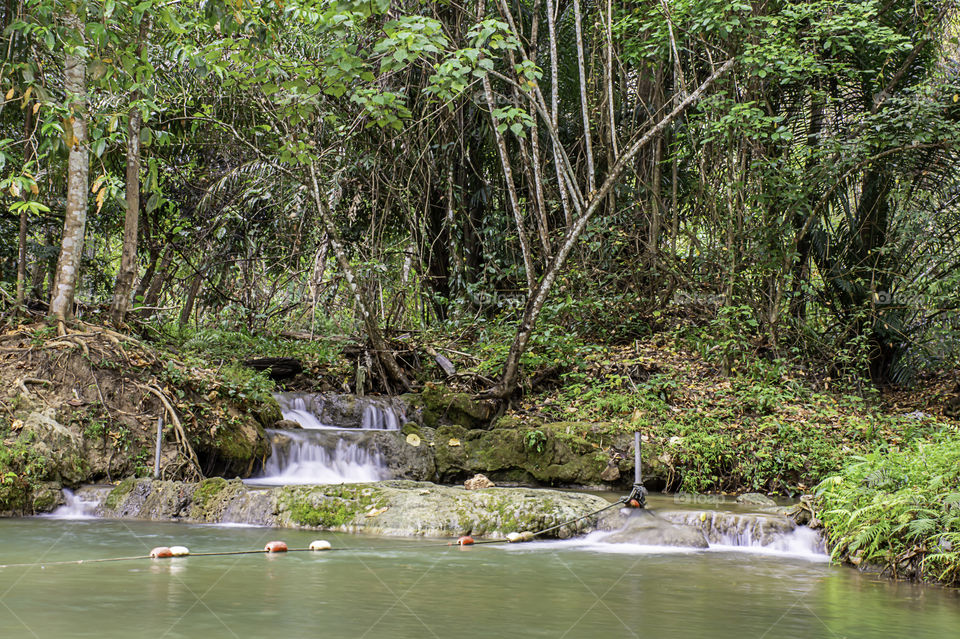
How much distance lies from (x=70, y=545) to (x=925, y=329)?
36.1 ft

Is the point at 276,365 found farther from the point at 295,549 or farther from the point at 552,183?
the point at 295,549

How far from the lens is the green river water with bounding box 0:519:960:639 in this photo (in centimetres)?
351

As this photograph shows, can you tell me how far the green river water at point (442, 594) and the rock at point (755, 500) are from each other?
6.19ft

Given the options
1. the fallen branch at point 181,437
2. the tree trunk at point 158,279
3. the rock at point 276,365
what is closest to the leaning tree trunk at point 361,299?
the rock at point 276,365

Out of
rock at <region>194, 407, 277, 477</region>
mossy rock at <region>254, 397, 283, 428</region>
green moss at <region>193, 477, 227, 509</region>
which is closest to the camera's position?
green moss at <region>193, 477, 227, 509</region>

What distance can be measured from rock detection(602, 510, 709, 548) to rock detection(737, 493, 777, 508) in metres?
1.67

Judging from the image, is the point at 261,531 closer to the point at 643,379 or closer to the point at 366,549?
the point at 366,549

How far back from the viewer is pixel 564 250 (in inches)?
385

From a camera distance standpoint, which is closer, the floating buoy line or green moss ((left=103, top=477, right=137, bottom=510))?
the floating buoy line

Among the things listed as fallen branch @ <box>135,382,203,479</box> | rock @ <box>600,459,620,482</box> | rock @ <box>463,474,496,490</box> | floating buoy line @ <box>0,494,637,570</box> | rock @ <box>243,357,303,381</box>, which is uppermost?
rock @ <box>243,357,303,381</box>

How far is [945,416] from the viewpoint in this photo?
1077 centimetres

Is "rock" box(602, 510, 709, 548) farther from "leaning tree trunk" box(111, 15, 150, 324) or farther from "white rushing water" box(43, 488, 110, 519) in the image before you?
"leaning tree trunk" box(111, 15, 150, 324)

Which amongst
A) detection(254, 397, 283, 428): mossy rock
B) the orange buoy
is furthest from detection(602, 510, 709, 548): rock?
detection(254, 397, 283, 428): mossy rock

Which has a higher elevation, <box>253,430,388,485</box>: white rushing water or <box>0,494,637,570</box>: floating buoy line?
<box>253,430,388,485</box>: white rushing water
